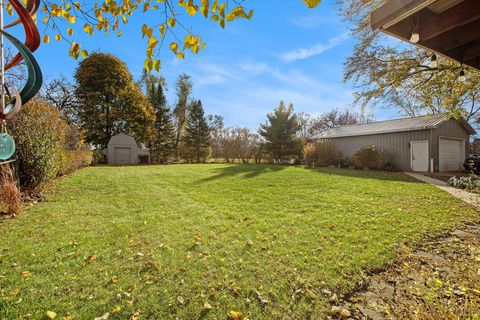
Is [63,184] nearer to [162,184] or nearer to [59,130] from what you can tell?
[59,130]

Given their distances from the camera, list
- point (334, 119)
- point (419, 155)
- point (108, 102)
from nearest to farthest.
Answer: point (419, 155) < point (108, 102) < point (334, 119)

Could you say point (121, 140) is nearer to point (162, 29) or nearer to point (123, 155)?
point (123, 155)

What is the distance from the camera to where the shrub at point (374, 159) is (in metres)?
15.8

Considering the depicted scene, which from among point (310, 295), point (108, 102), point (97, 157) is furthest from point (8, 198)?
point (108, 102)

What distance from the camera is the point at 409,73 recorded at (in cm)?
812

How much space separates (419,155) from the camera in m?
15.3

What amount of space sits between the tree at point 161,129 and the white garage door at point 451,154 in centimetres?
2347

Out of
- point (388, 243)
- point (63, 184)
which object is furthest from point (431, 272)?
point (63, 184)

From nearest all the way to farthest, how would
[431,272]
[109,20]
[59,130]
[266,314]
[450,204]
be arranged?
[266,314], [109,20], [431,272], [450,204], [59,130]

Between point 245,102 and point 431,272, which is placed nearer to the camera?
point 431,272

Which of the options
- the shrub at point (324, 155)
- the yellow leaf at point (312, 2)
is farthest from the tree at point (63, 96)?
the yellow leaf at point (312, 2)

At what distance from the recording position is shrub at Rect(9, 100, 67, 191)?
19.6ft

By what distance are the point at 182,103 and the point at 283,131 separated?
14.6m

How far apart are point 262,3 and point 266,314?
3796 mm
